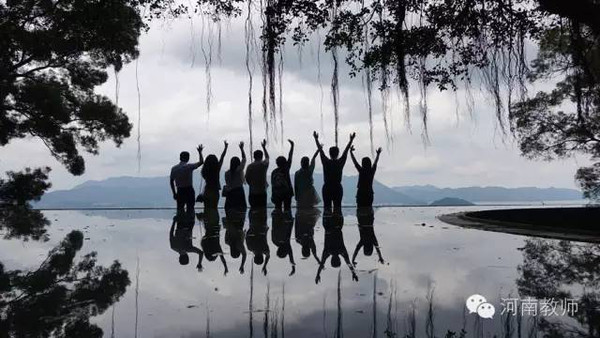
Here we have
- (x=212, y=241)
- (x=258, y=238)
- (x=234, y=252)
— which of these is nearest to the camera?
(x=234, y=252)

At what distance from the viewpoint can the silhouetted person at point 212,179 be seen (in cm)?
1133

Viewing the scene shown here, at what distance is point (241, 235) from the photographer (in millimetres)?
8070

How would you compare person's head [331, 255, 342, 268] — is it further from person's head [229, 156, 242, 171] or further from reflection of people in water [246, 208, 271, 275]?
person's head [229, 156, 242, 171]

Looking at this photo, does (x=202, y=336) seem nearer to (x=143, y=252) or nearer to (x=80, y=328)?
(x=80, y=328)

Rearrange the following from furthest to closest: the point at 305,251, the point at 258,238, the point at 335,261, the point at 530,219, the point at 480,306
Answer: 1. the point at 530,219
2. the point at 258,238
3. the point at 305,251
4. the point at 335,261
5. the point at 480,306

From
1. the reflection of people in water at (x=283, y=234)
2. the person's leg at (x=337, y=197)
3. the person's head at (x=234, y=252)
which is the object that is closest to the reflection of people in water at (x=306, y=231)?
the reflection of people in water at (x=283, y=234)

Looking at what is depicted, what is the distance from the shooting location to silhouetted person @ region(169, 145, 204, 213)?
11.0m

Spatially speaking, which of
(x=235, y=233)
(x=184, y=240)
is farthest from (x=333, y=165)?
(x=184, y=240)

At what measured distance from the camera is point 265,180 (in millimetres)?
10961

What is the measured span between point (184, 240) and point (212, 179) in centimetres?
398

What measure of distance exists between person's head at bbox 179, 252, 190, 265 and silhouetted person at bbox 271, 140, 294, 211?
189 inches

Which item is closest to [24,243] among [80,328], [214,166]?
[214,166]

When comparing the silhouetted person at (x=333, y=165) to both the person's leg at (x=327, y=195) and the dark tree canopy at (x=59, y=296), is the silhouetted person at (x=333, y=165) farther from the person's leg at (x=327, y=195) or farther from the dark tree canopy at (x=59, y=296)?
the dark tree canopy at (x=59, y=296)

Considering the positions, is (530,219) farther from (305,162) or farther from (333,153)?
(305,162)
